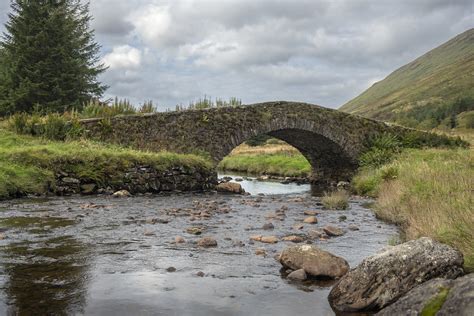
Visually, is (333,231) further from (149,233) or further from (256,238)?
(149,233)

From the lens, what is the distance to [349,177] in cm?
2962

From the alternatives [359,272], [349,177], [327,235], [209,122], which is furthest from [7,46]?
[359,272]

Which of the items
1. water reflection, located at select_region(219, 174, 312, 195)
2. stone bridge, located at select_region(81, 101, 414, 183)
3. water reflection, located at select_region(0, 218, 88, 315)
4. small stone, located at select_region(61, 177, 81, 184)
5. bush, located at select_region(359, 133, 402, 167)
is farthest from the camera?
bush, located at select_region(359, 133, 402, 167)

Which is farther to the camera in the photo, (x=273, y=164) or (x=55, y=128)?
(x=273, y=164)

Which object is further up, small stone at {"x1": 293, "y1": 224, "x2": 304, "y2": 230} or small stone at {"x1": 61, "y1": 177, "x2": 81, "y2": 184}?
small stone at {"x1": 61, "y1": 177, "x2": 81, "y2": 184}

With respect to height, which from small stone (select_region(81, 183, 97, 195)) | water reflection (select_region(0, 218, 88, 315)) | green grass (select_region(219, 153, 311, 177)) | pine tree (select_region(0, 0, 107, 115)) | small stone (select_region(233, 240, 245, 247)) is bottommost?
water reflection (select_region(0, 218, 88, 315))

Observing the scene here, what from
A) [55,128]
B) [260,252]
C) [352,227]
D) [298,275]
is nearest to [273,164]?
[55,128]

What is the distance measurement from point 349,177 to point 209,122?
34.8 ft

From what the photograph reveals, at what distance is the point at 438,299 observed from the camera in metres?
4.66

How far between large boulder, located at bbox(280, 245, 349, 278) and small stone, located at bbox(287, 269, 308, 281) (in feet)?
0.34

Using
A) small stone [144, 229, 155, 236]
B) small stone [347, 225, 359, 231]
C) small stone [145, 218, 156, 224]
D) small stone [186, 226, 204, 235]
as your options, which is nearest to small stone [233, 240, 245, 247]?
small stone [186, 226, 204, 235]

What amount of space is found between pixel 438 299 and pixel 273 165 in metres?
33.6

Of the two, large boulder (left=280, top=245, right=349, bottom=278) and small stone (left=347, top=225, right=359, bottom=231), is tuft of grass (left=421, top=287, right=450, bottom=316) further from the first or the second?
small stone (left=347, top=225, right=359, bottom=231)

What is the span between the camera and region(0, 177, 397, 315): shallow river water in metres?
5.48
